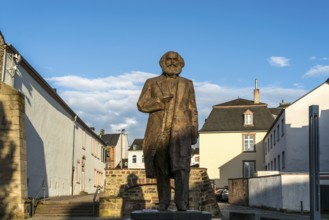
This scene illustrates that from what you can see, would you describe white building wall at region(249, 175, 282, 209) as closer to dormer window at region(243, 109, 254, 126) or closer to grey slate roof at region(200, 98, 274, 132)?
grey slate roof at region(200, 98, 274, 132)

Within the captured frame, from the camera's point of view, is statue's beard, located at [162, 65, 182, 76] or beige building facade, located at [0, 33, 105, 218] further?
beige building facade, located at [0, 33, 105, 218]

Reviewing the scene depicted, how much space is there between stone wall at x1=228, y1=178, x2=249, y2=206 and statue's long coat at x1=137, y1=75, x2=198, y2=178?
2838cm

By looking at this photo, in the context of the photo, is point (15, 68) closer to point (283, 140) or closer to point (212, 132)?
point (283, 140)

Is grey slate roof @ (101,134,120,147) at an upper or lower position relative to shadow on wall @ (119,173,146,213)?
upper

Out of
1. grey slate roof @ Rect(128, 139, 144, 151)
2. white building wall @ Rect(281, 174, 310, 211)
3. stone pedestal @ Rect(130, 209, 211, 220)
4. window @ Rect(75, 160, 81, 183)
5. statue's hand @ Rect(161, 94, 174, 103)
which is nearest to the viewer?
stone pedestal @ Rect(130, 209, 211, 220)

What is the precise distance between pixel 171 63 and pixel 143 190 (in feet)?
58.2

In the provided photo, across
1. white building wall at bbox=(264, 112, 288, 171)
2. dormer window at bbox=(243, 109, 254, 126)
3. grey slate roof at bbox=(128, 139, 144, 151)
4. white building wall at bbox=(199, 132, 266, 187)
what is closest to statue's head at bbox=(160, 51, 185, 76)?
white building wall at bbox=(264, 112, 288, 171)

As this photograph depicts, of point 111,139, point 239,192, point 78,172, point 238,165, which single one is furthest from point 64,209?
point 111,139

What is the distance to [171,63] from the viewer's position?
7.21 m

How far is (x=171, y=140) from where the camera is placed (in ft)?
22.4

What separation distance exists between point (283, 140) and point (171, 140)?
35.3m

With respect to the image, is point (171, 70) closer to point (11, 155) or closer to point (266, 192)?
point (11, 155)

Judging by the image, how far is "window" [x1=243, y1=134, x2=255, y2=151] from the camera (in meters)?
55.5

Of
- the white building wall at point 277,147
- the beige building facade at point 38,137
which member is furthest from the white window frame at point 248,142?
the beige building facade at point 38,137
